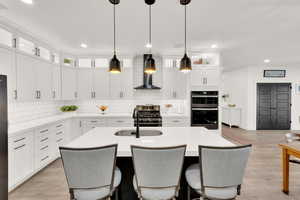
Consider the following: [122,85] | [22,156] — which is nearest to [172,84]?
[122,85]

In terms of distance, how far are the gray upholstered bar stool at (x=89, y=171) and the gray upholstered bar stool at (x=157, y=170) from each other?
0.24 meters

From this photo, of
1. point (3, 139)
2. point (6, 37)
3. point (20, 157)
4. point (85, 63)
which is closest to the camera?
point (3, 139)

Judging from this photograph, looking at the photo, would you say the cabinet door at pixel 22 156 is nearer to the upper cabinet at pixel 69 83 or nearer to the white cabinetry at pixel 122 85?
the upper cabinet at pixel 69 83

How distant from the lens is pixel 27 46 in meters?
3.66

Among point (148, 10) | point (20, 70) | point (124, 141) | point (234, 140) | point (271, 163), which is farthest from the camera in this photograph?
point (234, 140)

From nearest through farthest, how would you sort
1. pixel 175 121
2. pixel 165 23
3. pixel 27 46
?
pixel 165 23, pixel 27 46, pixel 175 121

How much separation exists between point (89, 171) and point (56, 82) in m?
3.85

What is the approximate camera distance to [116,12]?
2.72 m

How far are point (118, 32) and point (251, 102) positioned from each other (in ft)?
21.6

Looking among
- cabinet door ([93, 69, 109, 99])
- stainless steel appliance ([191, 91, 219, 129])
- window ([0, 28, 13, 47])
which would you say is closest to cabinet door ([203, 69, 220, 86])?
stainless steel appliance ([191, 91, 219, 129])

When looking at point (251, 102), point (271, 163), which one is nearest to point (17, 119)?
point (271, 163)

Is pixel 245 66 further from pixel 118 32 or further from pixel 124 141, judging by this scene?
pixel 124 141

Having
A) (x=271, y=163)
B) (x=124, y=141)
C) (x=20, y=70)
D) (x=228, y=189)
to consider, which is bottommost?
(x=271, y=163)

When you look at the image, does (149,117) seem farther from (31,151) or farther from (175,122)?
(31,151)
